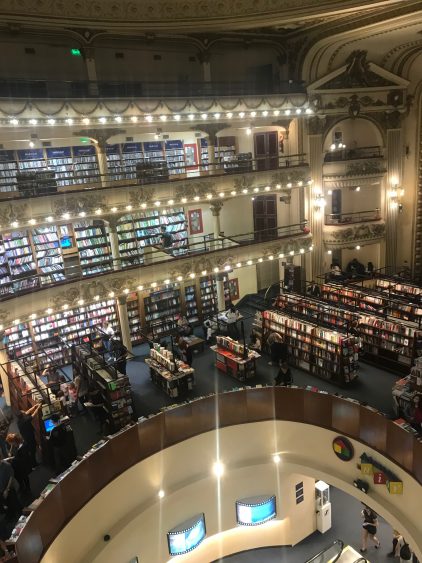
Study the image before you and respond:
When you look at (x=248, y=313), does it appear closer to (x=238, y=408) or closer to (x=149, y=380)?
(x=149, y=380)

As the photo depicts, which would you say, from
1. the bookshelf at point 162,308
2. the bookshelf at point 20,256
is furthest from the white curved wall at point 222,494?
the bookshelf at point 20,256

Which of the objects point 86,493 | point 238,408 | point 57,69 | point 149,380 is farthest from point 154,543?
point 57,69

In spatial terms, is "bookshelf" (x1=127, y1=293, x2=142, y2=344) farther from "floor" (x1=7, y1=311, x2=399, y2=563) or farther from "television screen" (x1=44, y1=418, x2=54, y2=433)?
"television screen" (x1=44, y1=418, x2=54, y2=433)

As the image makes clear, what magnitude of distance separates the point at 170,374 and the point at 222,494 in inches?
126

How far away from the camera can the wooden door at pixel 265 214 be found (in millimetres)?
17672

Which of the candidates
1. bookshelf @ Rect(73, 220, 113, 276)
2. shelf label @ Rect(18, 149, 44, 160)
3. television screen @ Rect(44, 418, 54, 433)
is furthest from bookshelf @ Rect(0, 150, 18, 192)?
television screen @ Rect(44, 418, 54, 433)

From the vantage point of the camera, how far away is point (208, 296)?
16.5m

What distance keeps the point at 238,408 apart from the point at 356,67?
12.9 m

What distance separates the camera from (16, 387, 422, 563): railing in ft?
21.7

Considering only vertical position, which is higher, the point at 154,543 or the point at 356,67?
the point at 356,67

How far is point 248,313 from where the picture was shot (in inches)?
641

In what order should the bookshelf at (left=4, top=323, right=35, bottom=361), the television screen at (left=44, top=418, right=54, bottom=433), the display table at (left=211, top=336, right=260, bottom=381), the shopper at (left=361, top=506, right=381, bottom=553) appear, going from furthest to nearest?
the bookshelf at (left=4, top=323, right=35, bottom=361), the display table at (left=211, top=336, right=260, bottom=381), the television screen at (left=44, top=418, right=54, bottom=433), the shopper at (left=361, top=506, right=381, bottom=553)

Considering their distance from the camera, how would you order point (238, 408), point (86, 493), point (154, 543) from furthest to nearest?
1. point (238, 408)
2. point (154, 543)
3. point (86, 493)

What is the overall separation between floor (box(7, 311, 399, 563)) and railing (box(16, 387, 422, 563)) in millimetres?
1926
